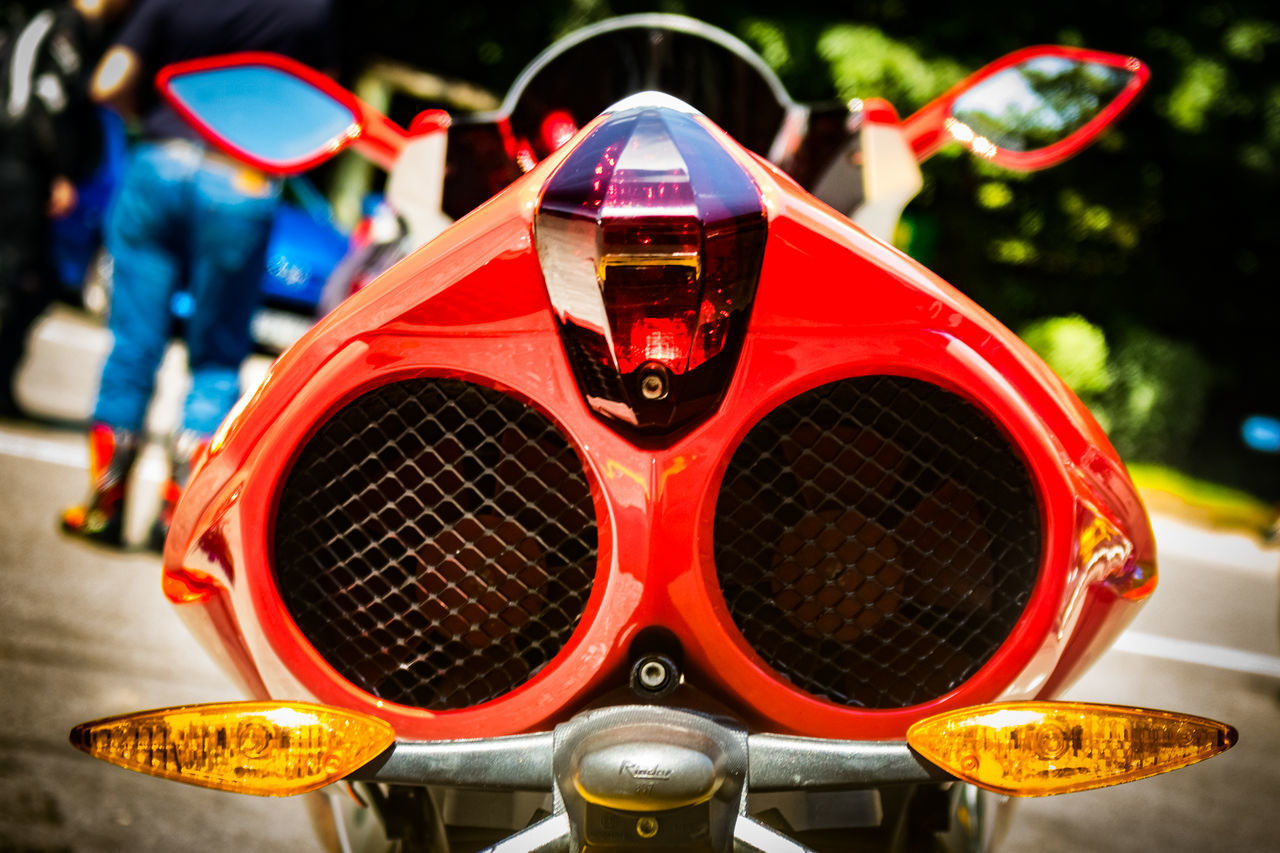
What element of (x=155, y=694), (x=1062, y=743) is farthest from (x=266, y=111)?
(x=155, y=694)

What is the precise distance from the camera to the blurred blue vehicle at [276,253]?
21.7 ft

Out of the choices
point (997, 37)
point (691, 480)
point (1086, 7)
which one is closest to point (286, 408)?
point (691, 480)

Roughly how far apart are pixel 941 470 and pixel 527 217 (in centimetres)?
54

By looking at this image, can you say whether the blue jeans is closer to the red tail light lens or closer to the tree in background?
the red tail light lens

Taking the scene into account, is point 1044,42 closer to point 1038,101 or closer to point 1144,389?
point 1144,389

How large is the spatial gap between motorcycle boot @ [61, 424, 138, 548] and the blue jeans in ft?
0.18

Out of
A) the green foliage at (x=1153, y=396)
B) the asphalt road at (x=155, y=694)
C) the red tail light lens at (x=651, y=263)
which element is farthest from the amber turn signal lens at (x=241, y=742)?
the green foliage at (x=1153, y=396)

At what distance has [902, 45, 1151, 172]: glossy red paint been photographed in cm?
169

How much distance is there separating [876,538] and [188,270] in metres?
3.01

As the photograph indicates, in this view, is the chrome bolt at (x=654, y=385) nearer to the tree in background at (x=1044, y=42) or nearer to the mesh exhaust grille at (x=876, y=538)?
the mesh exhaust grille at (x=876, y=538)

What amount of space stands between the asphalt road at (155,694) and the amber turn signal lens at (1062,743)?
168cm

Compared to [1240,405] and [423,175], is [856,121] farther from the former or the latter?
[1240,405]

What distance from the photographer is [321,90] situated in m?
1.71

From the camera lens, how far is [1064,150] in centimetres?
171
